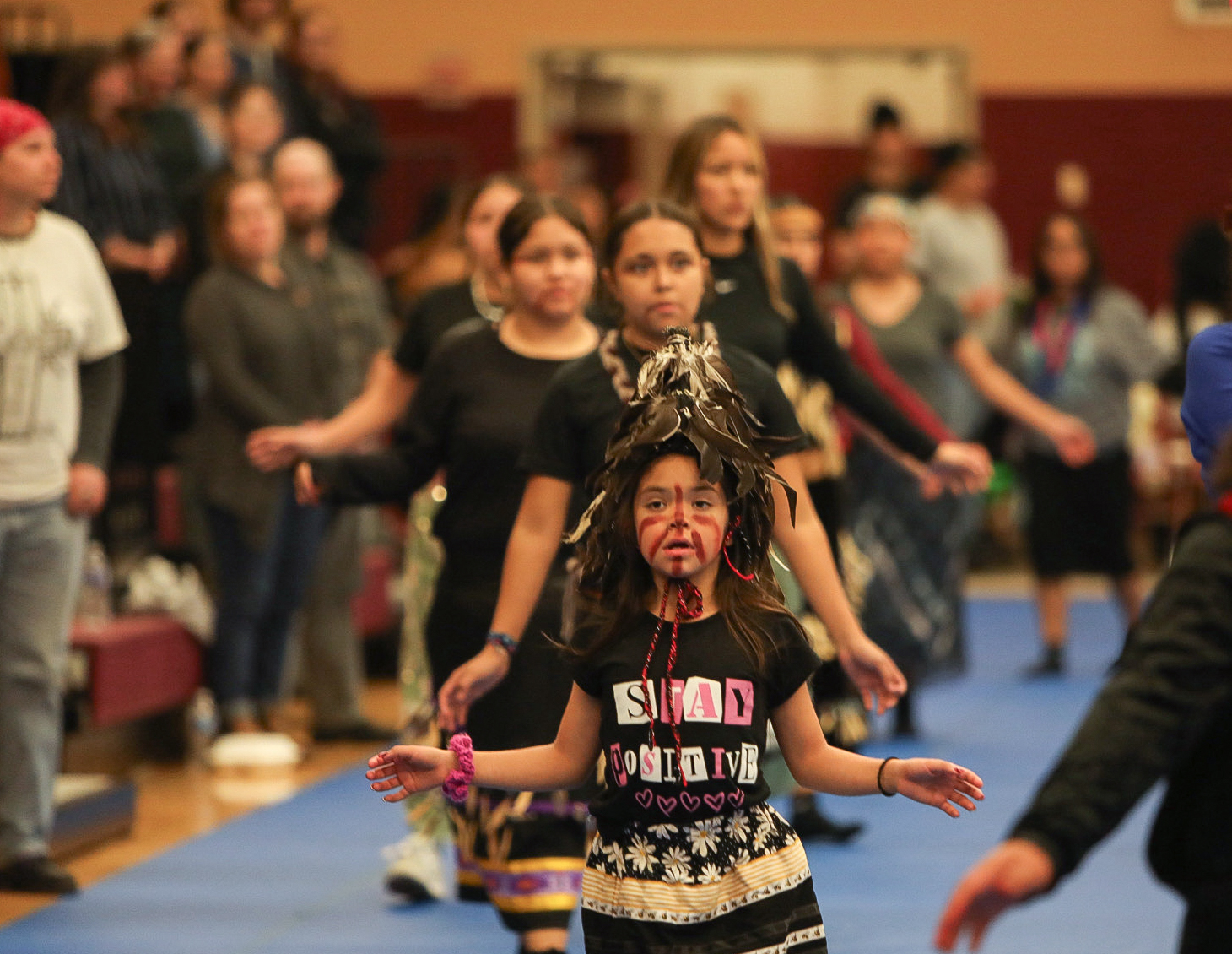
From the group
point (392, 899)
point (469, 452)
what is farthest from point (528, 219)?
point (392, 899)

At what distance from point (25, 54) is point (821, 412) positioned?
411 centimetres

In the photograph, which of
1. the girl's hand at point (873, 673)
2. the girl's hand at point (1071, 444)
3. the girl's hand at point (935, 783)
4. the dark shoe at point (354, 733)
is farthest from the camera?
the dark shoe at point (354, 733)

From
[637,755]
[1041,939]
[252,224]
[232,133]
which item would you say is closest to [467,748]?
[637,755]

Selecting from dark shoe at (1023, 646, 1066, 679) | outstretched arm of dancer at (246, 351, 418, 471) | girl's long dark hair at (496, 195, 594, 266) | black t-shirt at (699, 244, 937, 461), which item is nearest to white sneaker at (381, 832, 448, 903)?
outstretched arm of dancer at (246, 351, 418, 471)

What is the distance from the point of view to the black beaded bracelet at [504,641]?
3541 millimetres

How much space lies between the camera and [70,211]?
22.5 feet

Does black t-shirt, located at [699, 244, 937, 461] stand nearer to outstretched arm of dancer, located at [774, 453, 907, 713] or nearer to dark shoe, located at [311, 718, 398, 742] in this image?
outstretched arm of dancer, located at [774, 453, 907, 713]

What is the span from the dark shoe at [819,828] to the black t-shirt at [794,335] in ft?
4.93

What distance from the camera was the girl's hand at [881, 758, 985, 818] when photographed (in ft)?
8.29

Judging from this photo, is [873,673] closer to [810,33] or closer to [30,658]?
[30,658]

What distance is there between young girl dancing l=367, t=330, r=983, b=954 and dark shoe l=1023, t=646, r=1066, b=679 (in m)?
5.76

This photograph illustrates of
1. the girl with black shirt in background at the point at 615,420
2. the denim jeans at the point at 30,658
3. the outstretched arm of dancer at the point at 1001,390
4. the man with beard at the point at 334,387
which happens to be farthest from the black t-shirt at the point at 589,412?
the man with beard at the point at 334,387

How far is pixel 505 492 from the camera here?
155 inches

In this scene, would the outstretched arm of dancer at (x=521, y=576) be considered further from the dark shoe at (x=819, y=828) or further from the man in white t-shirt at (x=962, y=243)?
the man in white t-shirt at (x=962, y=243)
